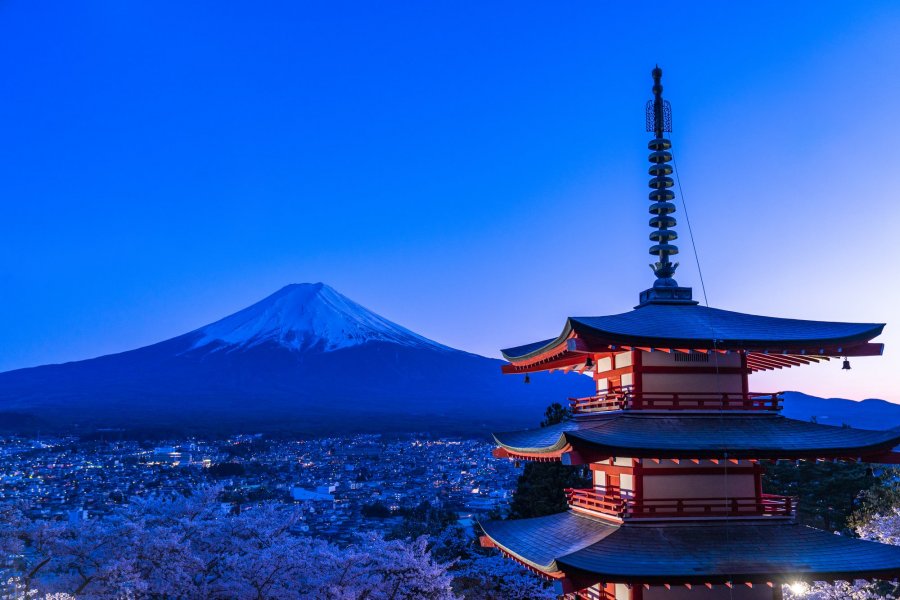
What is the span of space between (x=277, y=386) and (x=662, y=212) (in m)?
121

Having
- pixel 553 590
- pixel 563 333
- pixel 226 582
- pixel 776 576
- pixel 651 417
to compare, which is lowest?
pixel 553 590

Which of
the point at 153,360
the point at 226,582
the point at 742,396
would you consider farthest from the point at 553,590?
the point at 153,360

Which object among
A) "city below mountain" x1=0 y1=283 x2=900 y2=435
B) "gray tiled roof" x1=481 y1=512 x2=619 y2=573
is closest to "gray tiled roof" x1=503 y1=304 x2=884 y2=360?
"gray tiled roof" x1=481 y1=512 x2=619 y2=573

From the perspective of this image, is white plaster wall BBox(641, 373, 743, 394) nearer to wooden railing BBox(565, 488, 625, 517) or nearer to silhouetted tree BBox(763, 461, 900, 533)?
wooden railing BBox(565, 488, 625, 517)

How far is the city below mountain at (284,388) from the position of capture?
389ft

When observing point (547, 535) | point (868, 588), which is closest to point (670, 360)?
point (547, 535)

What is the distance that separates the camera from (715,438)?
1346 centimetres

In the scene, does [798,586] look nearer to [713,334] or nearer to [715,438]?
[715,438]

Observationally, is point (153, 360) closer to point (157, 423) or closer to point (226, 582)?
point (157, 423)

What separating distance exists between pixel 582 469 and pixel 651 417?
21.3 meters

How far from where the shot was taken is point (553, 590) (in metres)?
28.2

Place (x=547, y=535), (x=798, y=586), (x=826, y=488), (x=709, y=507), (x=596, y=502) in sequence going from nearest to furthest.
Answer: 1. (x=709, y=507)
2. (x=596, y=502)
3. (x=547, y=535)
4. (x=798, y=586)
5. (x=826, y=488)

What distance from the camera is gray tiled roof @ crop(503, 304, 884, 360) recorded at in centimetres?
1342

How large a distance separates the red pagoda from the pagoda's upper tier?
0.03 metres
